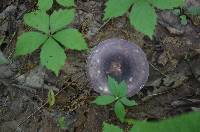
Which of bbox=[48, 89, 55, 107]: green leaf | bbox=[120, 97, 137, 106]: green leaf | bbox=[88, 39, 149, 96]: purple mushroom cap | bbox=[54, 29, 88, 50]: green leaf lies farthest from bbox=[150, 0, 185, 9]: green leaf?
bbox=[48, 89, 55, 107]: green leaf

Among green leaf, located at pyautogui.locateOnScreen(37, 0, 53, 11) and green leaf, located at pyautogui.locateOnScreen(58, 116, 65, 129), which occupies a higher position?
green leaf, located at pyautogui.locateOnScreen(37, 0, 53, 11)

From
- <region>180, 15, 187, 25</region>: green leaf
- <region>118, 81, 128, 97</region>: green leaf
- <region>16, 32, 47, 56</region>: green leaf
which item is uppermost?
<region>180, 15, 187, 25</region>: green leaf

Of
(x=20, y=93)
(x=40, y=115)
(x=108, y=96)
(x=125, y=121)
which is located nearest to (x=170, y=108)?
(x=125, y=121)

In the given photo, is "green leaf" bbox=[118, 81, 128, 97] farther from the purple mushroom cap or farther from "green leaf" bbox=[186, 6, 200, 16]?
"green leaf" bbox=[186, 6, 200, 16]

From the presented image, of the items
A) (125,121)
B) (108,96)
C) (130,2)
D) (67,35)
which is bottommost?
(125,121)

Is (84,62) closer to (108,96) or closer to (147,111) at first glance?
(108,96)

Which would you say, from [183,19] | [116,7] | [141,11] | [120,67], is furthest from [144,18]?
[183,19]

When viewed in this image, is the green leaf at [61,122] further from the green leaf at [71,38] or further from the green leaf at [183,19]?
the green leaf at [183,19]
